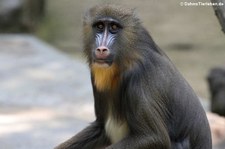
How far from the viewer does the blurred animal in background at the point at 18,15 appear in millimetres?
14047

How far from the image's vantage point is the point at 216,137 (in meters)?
7.47

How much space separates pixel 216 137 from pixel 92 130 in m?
1.84

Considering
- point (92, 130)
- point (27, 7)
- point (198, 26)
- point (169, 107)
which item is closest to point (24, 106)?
point (92, 130)

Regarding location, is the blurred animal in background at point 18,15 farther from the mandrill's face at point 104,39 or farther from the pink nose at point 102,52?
the pink nose at point 102,52

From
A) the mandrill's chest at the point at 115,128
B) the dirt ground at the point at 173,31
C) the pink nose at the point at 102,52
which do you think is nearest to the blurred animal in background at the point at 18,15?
the dirt ground at the point at 173,31

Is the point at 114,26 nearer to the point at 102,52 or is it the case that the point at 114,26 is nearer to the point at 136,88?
the point at 102,52

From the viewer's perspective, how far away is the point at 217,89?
932 cm

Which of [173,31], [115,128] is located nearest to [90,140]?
[115,128]

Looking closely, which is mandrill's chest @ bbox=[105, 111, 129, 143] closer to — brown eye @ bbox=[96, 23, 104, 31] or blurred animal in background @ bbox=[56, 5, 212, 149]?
blurred animal in background @ bbox=[56, 5, 212, 149]

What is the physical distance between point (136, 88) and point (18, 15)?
918cm

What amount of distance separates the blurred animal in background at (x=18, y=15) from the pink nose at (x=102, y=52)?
8.94m

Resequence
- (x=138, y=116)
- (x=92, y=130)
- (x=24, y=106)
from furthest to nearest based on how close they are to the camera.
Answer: (x=24, y=106) → (x=92, y=130) → (x=138, y=116)

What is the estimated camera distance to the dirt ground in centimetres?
1318

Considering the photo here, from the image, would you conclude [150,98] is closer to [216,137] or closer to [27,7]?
[216,137]
